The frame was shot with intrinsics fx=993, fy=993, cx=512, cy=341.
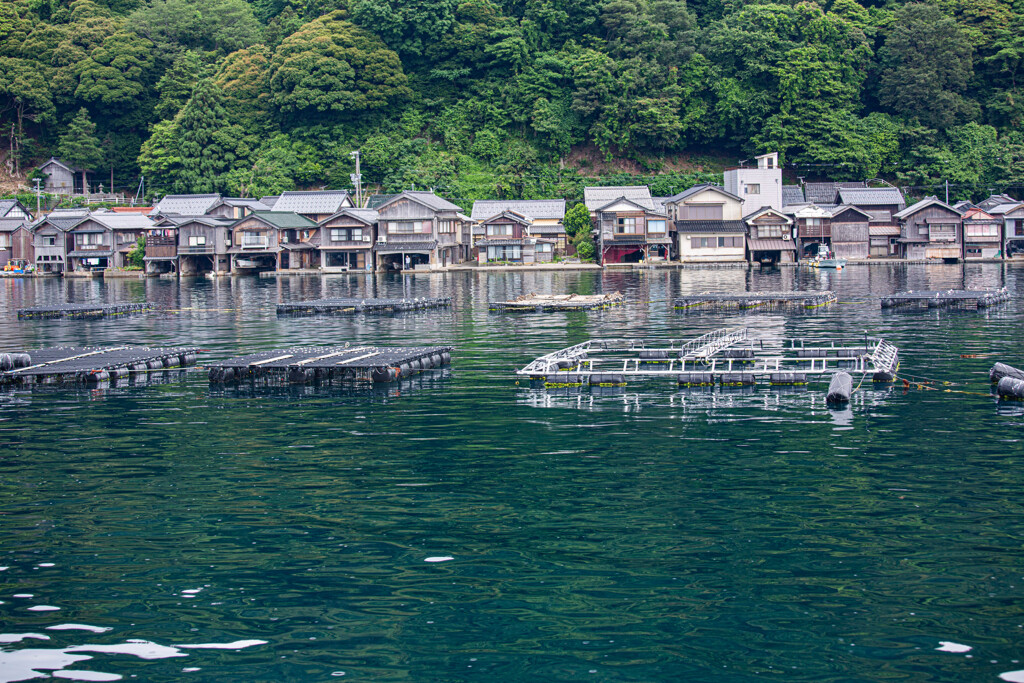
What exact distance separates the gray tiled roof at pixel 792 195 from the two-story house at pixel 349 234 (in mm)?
36392

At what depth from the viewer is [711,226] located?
8288 cm

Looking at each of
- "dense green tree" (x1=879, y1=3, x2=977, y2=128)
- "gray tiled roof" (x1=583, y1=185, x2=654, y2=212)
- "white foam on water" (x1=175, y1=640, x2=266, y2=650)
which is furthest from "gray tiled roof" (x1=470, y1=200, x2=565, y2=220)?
"white foam on water" (x1=175, y1=640, x2=266, y2=650)

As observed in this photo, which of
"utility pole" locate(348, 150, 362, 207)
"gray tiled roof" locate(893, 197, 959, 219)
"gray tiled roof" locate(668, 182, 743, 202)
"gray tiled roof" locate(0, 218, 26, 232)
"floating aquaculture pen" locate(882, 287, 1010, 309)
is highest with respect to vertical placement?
"utility pole" locate(348, 150, 362, 207)

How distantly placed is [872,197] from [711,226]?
51.2ft

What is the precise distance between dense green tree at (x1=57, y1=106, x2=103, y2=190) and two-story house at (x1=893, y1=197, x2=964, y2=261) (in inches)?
3044

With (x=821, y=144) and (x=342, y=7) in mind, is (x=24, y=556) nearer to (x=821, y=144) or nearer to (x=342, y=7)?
(x=821, y=144)

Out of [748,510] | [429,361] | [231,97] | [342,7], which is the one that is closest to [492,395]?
[429,361]

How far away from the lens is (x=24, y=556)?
13.7 metres

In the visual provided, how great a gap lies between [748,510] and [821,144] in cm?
8526

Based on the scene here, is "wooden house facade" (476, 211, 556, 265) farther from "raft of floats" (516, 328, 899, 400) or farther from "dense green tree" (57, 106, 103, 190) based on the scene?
"raft of floats" (516, 328, 899, 400)

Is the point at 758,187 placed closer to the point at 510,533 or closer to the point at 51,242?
the point at 51,242

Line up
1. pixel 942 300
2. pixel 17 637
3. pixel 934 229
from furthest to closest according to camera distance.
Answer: pixel 934 229 < pixel 942 300 < pixel 17 637

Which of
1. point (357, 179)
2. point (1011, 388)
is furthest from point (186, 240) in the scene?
point (1011, 388)

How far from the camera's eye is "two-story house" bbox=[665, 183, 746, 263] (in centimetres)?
8256
